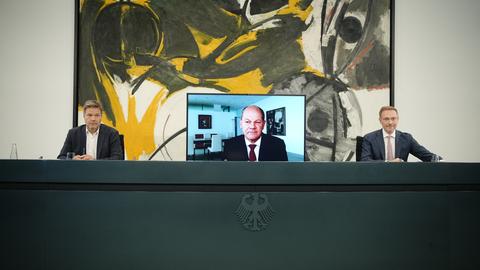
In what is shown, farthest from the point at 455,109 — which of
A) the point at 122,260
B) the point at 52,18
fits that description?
the point at 52,18

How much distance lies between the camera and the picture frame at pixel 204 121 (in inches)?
93.5

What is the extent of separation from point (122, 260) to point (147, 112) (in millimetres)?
2220

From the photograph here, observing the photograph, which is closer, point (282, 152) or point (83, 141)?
point (282, 152)

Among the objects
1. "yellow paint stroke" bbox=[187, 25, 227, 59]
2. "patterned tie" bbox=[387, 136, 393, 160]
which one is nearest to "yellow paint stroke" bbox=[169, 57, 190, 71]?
"yellow paint stroke" bbox=[187, 25, 227, 59]

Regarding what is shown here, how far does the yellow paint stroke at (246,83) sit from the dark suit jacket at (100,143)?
1.03m

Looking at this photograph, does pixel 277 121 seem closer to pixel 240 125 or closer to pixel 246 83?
pixel 240 125

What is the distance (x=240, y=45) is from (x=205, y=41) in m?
0.29

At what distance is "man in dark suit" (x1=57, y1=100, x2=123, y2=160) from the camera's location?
2.75 meters

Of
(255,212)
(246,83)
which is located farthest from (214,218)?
(246,83)

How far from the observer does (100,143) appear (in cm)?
276

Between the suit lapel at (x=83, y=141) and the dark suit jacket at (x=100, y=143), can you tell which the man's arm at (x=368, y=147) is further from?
the suit lapel at (x=83, y=141)

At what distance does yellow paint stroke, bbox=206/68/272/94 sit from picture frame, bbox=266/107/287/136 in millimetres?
1030

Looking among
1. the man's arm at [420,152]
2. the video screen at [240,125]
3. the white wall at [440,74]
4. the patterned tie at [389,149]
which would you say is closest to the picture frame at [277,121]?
the video screen at [240,125]

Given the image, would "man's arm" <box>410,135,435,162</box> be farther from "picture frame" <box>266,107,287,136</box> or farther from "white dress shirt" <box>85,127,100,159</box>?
"white dress shirt" <box>85,127,100,159</box>
